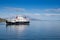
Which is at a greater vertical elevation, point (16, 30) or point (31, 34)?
point (31, 34)

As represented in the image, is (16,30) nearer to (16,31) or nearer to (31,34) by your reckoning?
(16,31)

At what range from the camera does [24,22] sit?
94.3 metres

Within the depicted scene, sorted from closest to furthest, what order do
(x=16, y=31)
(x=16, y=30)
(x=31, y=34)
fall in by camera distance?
(x=31, y=34) → (x=16, y=31) → (x=16, y=30)

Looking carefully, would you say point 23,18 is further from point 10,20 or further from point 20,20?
point 10,20

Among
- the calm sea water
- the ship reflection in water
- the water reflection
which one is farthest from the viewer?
the water reflection

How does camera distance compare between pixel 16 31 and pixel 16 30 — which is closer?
pixel 16 31

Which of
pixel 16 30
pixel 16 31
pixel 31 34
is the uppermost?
pixel 31 34

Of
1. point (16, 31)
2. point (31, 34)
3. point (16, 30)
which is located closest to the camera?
point (31, 34)

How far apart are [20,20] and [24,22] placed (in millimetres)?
2852

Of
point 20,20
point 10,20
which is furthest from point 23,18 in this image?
point 10,20

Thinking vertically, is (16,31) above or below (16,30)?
above

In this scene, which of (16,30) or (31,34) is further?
(16,30)

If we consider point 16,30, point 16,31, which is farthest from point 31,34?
point 16,30

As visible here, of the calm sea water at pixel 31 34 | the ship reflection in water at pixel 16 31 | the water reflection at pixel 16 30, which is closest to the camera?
the calm sea water at pixel 31 34
